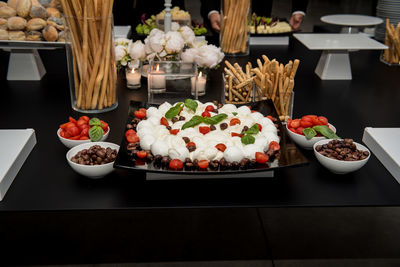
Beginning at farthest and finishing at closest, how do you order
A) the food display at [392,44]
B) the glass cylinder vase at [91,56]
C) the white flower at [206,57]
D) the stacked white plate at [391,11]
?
1. the stacked white plate at [391,11]
2. the food display at [392,44]
3. the white flower at [206,57]
4. the glass cylinder vase at [91,56]

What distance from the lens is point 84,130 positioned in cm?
122

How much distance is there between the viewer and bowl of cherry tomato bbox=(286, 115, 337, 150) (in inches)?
47.3

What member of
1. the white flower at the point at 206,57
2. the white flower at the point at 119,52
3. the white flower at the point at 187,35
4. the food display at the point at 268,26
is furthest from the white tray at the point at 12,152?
the food display at the point at 268,26

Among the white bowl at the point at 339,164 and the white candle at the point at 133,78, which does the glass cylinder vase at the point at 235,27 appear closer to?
the white candle at the point at 133,78

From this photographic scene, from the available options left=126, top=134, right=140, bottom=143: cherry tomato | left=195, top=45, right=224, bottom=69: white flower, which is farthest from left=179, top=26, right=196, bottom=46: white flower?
left=126, top=134, right=140, bottom=143: cherry tomato

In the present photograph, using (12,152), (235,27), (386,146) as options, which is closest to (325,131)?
(386,146)

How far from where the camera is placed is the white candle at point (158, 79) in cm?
152

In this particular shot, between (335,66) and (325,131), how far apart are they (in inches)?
32.6

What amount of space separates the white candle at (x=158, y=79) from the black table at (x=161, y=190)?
0.46 feet

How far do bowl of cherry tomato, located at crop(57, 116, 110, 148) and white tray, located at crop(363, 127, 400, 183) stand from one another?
2.54 feet

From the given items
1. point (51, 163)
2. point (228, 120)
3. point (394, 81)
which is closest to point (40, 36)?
point (51, 163)

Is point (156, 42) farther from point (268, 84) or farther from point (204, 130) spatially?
point (204, 130)

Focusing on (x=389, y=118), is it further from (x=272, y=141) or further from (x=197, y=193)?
(x=197, y=193)

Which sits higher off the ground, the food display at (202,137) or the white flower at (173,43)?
the white flower at (173,43)
